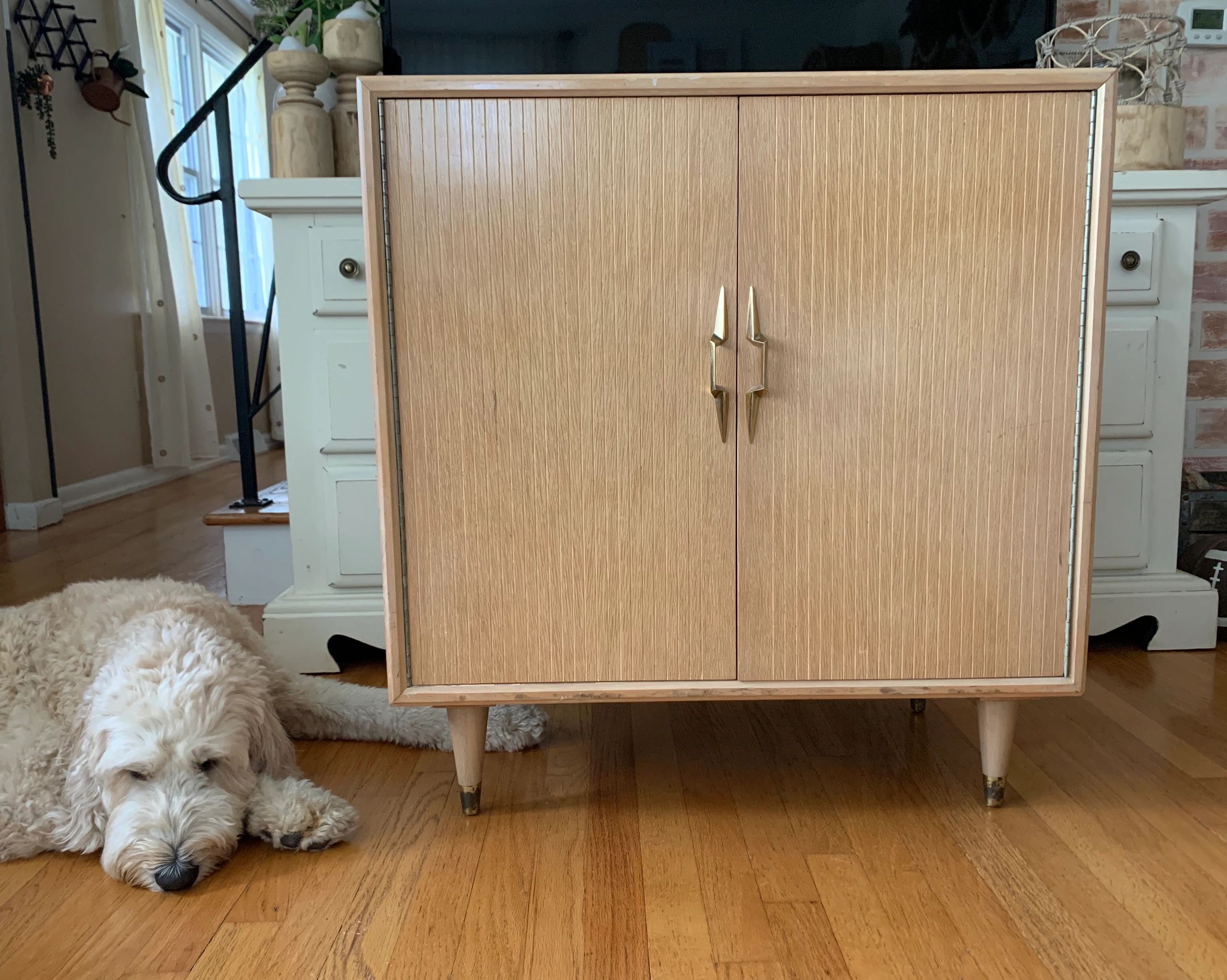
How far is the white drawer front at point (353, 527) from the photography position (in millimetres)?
1808

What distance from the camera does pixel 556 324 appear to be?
112 centimetres

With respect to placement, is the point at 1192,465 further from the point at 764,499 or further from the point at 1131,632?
the point at 764,499

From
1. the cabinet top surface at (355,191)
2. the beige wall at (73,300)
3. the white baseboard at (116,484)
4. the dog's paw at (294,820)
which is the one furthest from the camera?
the white baseboard at (116,484)

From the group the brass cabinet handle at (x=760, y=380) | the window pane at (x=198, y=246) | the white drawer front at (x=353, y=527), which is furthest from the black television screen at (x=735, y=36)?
the window pane at (x=198, y=246)

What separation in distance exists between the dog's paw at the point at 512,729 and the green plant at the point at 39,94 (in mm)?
3214

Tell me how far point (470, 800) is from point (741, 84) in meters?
0.91

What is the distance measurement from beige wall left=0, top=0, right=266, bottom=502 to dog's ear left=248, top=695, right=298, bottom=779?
2.72 meters

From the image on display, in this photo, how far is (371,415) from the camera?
177 centimetres

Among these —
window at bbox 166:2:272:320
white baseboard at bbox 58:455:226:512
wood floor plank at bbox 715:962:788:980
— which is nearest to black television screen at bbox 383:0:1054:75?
wood floor plank at bbox 715:962:788:980

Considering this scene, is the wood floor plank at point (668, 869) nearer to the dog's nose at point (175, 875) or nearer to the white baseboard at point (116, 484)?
the dog's nose at point (175, 875)

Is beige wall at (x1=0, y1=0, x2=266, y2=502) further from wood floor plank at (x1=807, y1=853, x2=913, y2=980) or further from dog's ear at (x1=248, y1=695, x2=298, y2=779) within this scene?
wood floor plank at (x1=807, y1=853, x2=913, y2=980)

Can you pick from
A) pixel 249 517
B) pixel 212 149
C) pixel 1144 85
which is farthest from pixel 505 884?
pixel 212 149

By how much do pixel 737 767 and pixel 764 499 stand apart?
0.45m

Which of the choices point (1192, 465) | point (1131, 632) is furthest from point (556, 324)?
point (1192, 465)
